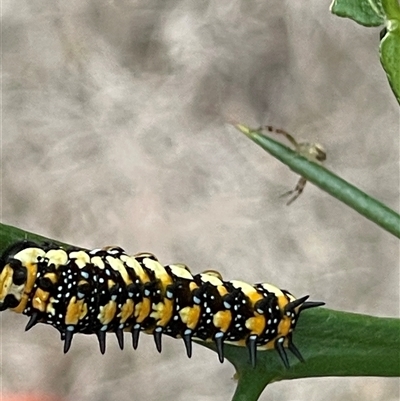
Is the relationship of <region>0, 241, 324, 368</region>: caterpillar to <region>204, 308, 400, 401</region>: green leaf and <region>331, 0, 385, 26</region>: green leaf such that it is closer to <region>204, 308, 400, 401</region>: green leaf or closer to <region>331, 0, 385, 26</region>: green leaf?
<region>204, 308, 400, 401</region>: green leaf

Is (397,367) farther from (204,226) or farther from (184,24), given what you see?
(184,24)

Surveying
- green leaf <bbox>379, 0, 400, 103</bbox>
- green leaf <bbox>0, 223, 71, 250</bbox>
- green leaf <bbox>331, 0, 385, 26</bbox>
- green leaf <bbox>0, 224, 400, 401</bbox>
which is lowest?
green leaf <bbox>0, 224, 400, 401</bbox>

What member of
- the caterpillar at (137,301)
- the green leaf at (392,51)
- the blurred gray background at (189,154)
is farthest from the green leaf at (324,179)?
the blurred gray background at (189,154)

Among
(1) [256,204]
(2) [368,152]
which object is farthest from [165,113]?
(2) [368,152]

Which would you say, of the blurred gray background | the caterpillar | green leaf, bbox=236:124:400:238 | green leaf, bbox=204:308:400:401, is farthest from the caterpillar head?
the blurred gray background

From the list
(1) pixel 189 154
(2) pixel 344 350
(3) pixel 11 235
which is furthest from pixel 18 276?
(1) pixel 189 154

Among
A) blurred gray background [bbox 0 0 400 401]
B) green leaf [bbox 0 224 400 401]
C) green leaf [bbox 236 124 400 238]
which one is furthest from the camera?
blurred gray background [bbox 0 0 400 401]
